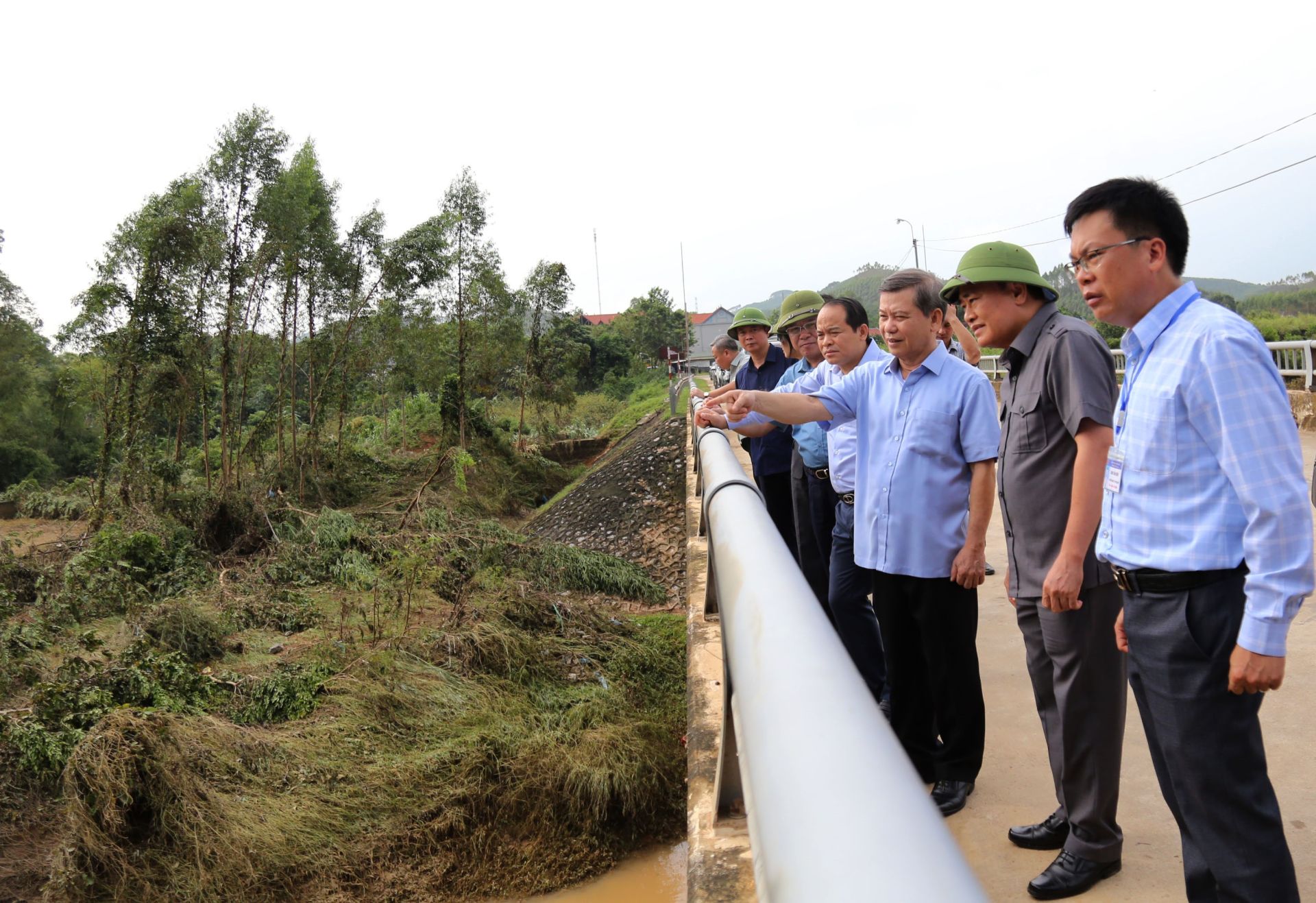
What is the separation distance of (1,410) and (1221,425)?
31.1 metres

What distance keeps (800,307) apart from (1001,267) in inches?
75.1

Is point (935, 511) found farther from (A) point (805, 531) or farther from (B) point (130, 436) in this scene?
(B) point (130, 436)

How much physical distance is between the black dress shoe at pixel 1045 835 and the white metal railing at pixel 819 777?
1.52 m

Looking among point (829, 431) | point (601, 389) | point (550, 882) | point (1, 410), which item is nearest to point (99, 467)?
point (550, 882)

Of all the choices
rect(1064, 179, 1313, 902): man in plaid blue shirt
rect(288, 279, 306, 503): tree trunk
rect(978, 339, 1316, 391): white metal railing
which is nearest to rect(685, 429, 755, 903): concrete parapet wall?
rect(1064, 179, 1313, 902): man in plaid blue shirt

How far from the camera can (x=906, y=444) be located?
2531 millimetres

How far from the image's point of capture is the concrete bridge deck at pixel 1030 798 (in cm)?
195

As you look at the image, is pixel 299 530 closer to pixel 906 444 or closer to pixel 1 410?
pixel 906 444

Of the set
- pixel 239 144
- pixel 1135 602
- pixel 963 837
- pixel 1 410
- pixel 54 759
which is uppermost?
pixel 239 144

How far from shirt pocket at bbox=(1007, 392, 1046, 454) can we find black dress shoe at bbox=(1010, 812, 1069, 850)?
37.0 inches

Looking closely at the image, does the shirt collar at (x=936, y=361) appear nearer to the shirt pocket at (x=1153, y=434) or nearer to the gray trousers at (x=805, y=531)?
the shirt pocket at (x=1153, y=434)

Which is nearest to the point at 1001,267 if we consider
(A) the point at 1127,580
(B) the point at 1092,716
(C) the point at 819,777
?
(A) the point at 1127,580

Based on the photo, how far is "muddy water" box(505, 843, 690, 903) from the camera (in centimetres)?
413

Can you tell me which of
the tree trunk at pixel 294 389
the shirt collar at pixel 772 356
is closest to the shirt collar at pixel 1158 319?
the shirt collar at pixel 772 356
